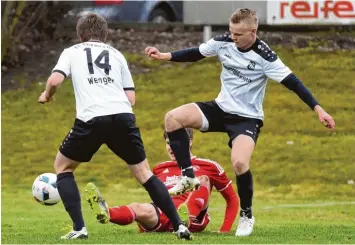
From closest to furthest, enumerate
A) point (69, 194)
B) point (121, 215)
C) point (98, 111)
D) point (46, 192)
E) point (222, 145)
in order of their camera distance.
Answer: point (98, 111) → point (69, 194) → point (121, 215) → point (46, 192) → point (222, 145)

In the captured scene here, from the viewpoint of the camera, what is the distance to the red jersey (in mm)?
10125

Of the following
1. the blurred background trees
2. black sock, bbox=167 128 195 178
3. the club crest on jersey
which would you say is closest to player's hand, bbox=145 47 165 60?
black sock, bbox=167 128 195 178

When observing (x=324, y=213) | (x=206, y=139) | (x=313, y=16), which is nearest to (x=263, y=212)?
(x=324, y=213)

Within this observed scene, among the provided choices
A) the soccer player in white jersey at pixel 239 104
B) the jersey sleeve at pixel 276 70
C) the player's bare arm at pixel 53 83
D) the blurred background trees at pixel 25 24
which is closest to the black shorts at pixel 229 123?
the soccer player in white jersey at pixel 239 104

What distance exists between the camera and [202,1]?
22.1 metres

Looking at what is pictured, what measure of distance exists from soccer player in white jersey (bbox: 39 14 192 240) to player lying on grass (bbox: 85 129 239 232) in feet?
1.84

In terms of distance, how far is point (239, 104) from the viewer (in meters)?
9.75

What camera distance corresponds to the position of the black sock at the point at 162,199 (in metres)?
8.98

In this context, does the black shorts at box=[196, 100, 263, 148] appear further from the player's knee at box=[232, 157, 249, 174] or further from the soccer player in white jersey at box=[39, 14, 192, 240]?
the soccer player in white jersey at box=[39, 14, 192, 240]

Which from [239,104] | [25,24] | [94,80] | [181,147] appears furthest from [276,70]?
[25,24]

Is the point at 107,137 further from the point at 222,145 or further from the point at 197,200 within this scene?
the point at 222,145

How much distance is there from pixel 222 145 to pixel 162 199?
34.8 feet

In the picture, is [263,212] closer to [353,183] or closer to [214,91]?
[353,183]

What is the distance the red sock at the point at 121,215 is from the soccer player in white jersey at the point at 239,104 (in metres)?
0.41
